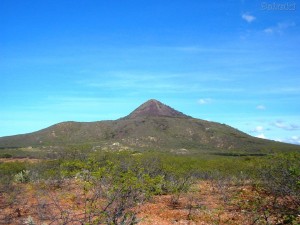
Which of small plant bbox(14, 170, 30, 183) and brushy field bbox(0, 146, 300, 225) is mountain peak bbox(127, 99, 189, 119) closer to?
brushy field bbox(0, 146, 300, 225)

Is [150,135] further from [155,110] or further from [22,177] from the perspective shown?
[22,177]

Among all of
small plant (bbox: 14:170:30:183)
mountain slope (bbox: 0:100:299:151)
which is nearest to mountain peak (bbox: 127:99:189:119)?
mountain slope (bbox: 0:100:299:151)

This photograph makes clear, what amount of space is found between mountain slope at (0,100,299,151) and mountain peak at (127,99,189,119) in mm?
41062

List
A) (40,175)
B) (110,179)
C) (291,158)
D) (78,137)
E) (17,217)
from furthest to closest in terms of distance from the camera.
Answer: (78,137) < (40,175) < (17,217) < (291,158) < (110,179)

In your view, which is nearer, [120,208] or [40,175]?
[120,208]

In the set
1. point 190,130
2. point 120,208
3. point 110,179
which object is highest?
point 190,130

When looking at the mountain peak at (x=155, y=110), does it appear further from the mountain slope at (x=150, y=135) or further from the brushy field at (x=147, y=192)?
the brushy field at (x=147, y=192)

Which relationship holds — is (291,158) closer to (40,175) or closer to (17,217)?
(17,217)

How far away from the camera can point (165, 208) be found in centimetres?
1708

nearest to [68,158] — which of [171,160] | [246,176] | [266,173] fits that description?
[171,160]

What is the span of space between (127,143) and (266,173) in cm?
7639

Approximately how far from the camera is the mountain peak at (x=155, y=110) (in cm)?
15560

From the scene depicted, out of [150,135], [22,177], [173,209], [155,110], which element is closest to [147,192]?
[173,209]

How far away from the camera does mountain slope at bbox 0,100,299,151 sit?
301 ft
